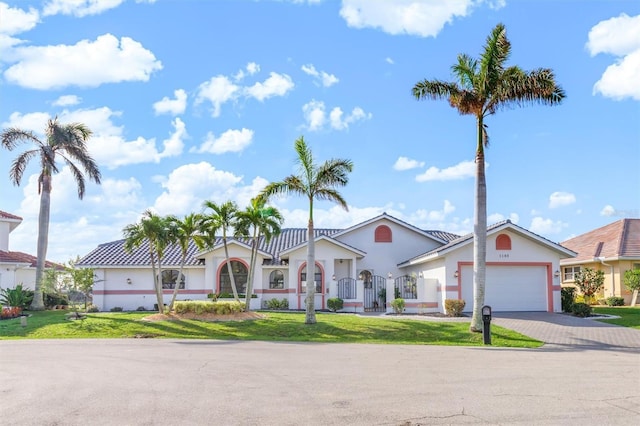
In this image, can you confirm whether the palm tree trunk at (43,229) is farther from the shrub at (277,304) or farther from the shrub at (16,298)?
the shrub at (277,304)

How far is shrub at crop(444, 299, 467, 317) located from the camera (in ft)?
84.5

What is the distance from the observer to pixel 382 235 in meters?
34.7

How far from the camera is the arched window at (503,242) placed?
90.9 feet

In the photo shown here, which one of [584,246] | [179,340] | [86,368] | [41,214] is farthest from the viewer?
[584,246]

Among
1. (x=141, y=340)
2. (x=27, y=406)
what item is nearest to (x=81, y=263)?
(x=141, y=340)

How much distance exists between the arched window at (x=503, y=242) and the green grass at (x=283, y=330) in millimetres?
6664

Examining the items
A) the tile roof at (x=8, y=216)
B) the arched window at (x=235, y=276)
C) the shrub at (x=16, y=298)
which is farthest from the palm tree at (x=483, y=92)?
the tile roof at (x=8, y=216)

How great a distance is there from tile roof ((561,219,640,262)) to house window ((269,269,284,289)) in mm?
18784

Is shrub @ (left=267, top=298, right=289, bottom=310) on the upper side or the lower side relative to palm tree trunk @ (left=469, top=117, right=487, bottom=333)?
lower

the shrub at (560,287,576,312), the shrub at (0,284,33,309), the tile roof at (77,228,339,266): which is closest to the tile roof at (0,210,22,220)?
the tile roof at (77,228,339,266)

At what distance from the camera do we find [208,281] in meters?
33.1

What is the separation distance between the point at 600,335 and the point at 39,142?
27.6m

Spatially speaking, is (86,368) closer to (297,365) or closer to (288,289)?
(297,365)

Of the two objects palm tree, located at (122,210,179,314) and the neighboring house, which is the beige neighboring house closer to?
palm tree, located at (122,210,179,314)
